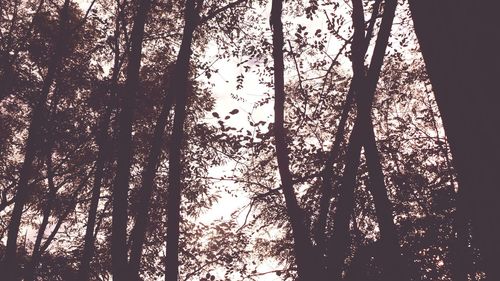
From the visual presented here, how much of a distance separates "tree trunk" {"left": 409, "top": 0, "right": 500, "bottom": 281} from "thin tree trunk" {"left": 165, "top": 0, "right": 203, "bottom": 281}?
16.7 ft

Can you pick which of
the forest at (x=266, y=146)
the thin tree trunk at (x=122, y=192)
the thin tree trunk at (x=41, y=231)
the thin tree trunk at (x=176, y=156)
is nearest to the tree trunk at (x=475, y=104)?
the forest at (x=266, y=146)

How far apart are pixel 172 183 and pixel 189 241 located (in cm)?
856

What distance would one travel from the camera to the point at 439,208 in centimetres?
779

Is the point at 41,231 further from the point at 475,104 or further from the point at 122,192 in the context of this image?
the point at 475,104

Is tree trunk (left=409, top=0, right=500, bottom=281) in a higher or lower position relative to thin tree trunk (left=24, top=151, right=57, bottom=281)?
lower

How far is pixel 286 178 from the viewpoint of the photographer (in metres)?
4.50

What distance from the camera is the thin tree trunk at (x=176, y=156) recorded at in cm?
567

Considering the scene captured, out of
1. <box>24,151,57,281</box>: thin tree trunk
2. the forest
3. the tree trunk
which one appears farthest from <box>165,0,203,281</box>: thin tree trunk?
<box>24,151,57,281</box>: thin tree trunk

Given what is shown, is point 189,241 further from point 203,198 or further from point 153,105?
point 153,105

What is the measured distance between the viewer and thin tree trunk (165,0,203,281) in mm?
5671

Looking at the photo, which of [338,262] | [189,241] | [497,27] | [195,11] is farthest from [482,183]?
[189,241]

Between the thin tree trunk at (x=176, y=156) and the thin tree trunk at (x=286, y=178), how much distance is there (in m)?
1.93

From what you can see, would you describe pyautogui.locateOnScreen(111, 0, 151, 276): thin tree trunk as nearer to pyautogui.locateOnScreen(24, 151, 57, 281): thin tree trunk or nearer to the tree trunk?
the tree trunk

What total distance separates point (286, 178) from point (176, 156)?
243 cm
